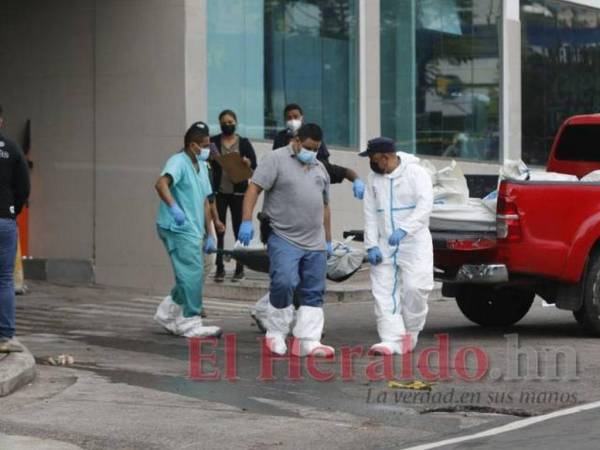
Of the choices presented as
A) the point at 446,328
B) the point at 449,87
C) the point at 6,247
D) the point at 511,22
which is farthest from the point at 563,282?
the point at 511,22

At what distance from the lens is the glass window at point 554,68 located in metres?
26.4

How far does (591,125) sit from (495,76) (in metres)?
9.97

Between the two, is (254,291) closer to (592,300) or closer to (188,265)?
(188,265)

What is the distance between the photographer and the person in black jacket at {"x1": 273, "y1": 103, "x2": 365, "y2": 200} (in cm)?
1417

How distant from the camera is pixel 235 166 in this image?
17500 mm

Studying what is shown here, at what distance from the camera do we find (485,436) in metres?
9.02

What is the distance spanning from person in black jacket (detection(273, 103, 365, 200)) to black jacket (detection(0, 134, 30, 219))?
3211 mm

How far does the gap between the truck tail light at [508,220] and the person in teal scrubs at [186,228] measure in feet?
8.43

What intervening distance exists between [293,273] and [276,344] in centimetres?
60

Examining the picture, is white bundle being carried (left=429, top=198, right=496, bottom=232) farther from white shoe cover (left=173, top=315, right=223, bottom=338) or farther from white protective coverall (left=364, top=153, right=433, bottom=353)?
white shoe cover (left=173, top=315, right=223, bottom=338)

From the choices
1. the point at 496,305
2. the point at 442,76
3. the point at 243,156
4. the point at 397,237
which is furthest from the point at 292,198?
the point at 442,76

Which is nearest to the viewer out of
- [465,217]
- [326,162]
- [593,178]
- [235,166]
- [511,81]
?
[465,217]

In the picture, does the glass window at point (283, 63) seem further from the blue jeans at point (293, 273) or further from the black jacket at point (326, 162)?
the blue jeans at point (293, 273)

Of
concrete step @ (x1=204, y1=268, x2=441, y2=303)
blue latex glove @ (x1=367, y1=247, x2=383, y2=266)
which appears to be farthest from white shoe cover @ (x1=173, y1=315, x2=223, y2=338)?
concrete step @ (x1=204, y1=268, x2=441, y2=303)
